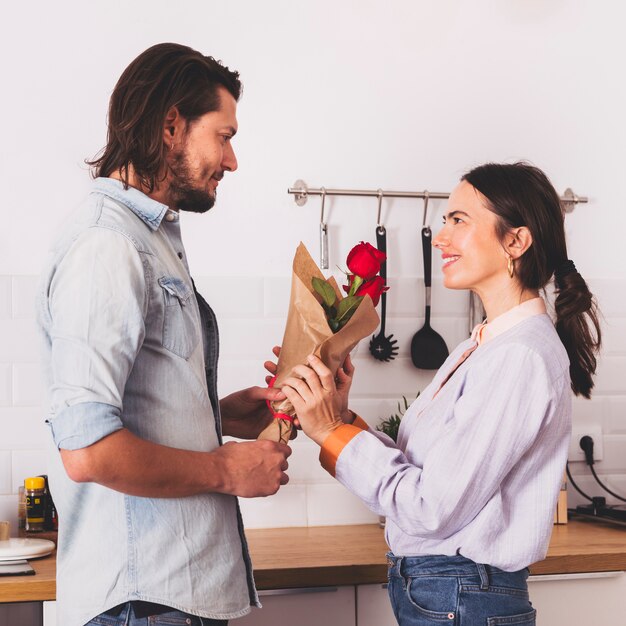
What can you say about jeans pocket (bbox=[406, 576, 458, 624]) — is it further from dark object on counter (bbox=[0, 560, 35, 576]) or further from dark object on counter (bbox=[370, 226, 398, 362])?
dark object on counter (bbox=[370, 226, 398, 362])

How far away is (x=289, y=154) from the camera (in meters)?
2.44

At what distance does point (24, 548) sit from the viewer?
1.90 m

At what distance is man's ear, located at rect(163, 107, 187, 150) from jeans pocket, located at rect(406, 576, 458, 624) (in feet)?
2.72

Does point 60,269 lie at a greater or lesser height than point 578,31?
lesser

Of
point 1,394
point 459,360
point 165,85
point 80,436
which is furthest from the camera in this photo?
point 1,394

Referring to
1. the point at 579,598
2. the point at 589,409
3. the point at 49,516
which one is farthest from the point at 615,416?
the point at 49,516

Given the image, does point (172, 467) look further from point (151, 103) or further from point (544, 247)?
point (544, 247)

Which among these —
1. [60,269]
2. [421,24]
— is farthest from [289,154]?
[60,269]

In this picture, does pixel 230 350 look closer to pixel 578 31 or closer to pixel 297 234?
pixel 297 234

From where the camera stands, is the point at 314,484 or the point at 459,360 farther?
the point at 314,484

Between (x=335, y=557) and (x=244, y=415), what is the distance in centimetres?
45

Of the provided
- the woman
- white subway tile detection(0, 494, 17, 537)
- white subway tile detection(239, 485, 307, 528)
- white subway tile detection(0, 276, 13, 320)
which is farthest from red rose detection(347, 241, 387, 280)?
white subway tile detection(0, 494, 17, 537)

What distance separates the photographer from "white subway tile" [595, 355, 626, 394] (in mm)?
2613

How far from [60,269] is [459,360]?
788mm
